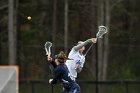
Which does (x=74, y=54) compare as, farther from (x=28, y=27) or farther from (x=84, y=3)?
(x=28, y=27)

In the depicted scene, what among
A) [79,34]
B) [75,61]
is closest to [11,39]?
[79,34]

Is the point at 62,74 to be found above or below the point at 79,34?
below

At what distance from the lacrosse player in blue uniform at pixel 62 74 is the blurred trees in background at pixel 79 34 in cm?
851

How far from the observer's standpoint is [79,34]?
113 ft

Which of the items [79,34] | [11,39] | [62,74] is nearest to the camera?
[62,74]

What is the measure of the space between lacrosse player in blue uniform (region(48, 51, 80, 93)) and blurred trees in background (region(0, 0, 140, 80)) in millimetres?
8510

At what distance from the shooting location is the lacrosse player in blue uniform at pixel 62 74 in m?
15.8

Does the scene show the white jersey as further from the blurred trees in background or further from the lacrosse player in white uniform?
the blurred trees in background

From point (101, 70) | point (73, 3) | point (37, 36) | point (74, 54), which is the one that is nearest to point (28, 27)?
point (37, 36)

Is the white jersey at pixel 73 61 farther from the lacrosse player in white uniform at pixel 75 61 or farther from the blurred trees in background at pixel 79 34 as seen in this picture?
the blurred trees in background at pixel 79 34

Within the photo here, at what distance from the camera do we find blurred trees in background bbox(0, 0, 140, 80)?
29.1 metres

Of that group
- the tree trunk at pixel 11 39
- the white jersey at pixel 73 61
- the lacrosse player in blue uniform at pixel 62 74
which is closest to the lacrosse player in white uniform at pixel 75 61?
the white jersey at pixel 73 61

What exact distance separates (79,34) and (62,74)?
18.4m

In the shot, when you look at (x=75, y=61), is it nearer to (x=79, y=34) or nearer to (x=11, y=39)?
(x=11, y=39)
